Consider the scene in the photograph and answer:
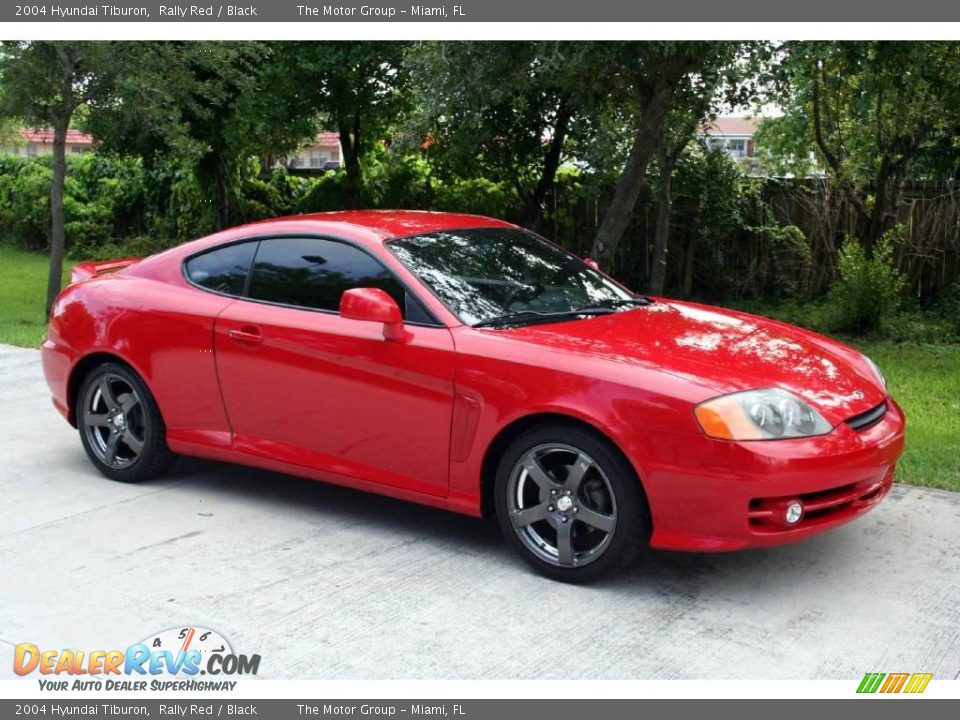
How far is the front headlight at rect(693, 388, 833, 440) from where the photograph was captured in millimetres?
4457

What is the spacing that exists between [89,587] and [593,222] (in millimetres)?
11248

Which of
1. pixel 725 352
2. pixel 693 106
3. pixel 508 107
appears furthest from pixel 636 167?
pixel 725 352

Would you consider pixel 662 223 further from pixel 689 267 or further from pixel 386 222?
pixel 386 222

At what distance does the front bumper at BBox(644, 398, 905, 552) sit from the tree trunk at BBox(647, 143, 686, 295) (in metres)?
9.17

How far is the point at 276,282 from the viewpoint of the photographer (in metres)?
5.82

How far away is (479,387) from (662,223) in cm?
938

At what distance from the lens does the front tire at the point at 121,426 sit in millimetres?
6207

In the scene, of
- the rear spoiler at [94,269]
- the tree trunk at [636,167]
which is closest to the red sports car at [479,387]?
the rear spoiler at [94,269]

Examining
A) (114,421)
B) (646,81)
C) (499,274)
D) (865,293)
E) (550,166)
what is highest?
(646,81)

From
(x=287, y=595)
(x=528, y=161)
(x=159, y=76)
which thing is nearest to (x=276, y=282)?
(x=287, y=595)

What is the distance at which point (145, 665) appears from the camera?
4.12 m

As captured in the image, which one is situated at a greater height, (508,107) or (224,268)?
(508,107)

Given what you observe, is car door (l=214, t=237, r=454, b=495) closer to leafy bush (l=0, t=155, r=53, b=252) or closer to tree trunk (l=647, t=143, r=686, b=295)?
tree trunk (l=647, t=143, r=686, b=295)

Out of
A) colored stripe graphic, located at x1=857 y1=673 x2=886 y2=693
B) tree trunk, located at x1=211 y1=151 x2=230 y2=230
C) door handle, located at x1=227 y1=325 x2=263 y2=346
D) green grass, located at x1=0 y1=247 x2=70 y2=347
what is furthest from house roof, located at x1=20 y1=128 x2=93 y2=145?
colored stripe graphic, located at x1=857 y1=673 x2=886 y2=693
